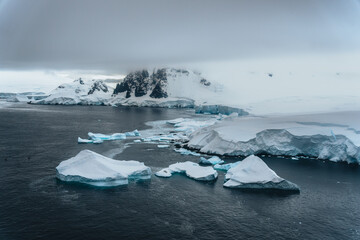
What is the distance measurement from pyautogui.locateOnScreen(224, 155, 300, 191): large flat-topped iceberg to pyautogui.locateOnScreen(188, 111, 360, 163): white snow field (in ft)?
49.9

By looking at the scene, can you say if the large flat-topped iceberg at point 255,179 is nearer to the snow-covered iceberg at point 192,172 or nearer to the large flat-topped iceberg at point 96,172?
the snow-covered iceberg at point 192,172

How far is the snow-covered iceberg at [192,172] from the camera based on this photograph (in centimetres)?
3631

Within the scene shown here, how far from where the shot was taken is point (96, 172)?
33.3 meters

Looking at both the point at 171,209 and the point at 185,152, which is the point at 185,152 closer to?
the point at 185,152

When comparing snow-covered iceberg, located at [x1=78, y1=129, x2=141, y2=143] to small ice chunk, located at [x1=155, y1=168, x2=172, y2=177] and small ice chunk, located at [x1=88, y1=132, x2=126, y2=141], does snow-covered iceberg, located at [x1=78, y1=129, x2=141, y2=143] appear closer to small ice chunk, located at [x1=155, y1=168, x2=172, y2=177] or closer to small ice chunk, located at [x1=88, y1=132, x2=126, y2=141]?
small ice chunk, located at [x1=88, y1=132, x2=126, y2=141]

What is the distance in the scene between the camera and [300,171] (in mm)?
41938

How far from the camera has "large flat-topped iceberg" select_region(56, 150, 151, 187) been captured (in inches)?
1284

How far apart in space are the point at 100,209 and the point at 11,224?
277 inches

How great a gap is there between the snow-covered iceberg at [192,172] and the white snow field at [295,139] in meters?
13.5

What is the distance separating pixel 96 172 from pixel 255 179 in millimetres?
18264

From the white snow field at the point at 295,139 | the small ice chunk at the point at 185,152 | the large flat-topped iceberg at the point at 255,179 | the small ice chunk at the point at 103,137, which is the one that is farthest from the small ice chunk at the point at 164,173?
the small ice chunk at the point at 103,137

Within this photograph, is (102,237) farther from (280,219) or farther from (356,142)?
(356,142)

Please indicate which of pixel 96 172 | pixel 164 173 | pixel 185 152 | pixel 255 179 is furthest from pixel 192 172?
pixel 185 152

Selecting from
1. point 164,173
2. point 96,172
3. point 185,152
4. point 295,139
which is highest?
Result: point 295,139
